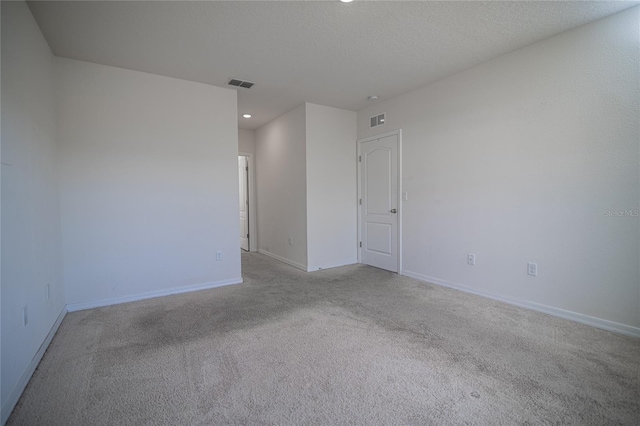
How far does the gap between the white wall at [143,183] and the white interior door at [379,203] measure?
6.83 ft

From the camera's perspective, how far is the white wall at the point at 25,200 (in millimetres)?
1721

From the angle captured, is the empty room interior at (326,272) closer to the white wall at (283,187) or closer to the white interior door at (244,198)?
the white wall at (283,187)

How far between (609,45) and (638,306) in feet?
6.87

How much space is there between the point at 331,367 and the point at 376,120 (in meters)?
3.72

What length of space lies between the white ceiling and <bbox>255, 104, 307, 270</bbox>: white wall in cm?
132

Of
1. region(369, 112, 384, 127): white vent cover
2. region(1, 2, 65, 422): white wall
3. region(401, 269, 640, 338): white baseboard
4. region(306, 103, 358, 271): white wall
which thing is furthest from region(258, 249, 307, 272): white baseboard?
region(1, 2, 65, 422): white wall

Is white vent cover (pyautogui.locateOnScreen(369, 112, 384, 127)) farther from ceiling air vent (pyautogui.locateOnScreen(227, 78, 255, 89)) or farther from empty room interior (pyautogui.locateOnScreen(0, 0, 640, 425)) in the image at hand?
ceiling air vent (pyautogui.locateOnScreen(227, 78, 255, 89))

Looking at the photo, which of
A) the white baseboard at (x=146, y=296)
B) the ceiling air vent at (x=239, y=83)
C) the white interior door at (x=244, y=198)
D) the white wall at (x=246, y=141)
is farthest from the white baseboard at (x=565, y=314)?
the white wall at (x=246, y=141)

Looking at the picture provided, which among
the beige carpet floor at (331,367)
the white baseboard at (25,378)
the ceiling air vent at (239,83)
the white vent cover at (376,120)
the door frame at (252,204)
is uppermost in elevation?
the ceiling air vent at (239,83)

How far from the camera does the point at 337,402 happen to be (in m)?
1.65

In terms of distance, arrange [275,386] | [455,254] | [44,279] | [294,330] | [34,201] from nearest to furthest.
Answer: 1. [275,386]
2. [34,201]
3. [44,279]
4. [294,330]
5. [455,254]

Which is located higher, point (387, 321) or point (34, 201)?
point (34, 201)

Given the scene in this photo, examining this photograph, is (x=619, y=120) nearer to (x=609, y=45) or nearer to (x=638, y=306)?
(x=609, y=45)

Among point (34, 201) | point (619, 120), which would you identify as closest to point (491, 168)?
point (619, 120)
